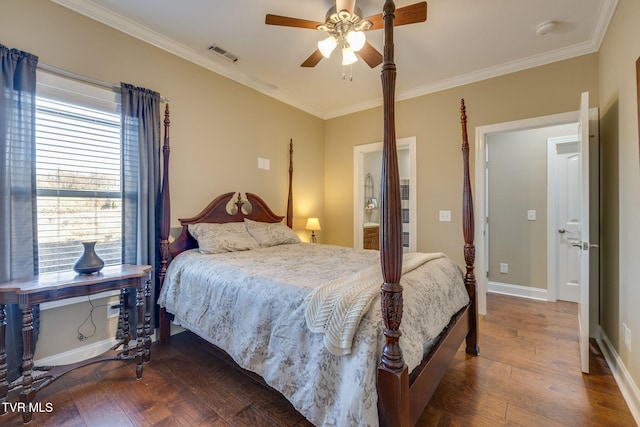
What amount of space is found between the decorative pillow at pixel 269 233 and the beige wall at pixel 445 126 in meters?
1.33

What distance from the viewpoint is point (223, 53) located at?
9.64 ft

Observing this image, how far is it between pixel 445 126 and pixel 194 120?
9.69ft

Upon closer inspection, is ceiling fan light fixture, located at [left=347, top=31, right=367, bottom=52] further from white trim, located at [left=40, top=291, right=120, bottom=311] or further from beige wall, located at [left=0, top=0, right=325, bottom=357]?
white trim, located at [left=40, top=291, right=120, bottom=311]

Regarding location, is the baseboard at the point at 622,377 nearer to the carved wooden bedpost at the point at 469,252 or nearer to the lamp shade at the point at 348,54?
the carved wooden bedpost at the point at 469,252

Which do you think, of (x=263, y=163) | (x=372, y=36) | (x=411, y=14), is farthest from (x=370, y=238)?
(x=411, y=14)

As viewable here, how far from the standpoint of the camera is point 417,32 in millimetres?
2557

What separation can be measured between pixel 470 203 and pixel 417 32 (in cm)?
160

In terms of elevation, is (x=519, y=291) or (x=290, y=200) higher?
(x=290, y=200)

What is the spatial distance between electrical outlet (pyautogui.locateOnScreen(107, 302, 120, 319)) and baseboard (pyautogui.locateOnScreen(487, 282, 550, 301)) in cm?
460

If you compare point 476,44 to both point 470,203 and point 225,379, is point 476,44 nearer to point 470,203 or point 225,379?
point 470,203

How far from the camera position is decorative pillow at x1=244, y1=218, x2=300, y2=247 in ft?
10.4

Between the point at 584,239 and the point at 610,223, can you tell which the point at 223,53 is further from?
the point at 610,223

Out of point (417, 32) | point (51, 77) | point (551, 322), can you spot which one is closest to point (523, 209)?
point (551, 322)

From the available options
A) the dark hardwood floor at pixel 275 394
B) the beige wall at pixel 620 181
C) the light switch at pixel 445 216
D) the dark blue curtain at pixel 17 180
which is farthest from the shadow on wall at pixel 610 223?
the dark blue curtain at pixel 17 180
